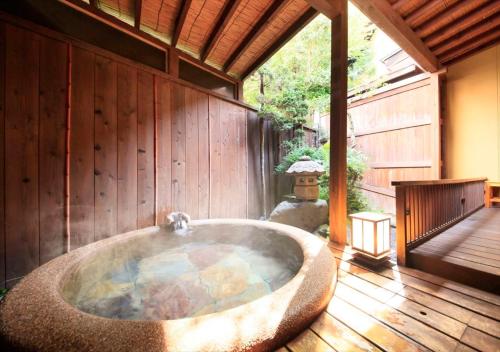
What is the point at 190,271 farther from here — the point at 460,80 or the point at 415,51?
the point at 460,80

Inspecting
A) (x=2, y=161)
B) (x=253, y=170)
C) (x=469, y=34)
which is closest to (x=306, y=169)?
(x=253, y=170)

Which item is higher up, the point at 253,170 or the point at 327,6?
the point at 327,6

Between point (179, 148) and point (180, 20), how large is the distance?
83.4 inches

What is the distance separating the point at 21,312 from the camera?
3.98 feet

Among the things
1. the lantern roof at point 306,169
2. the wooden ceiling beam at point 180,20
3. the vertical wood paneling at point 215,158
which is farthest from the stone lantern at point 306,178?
the wooden ceiling beam at point 180,20

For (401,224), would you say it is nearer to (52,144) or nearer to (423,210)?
(423,210)

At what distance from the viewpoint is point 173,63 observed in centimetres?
393

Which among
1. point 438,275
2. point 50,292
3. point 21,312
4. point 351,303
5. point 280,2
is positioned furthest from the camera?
point 280,2

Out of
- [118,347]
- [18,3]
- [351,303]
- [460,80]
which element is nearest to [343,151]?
[351,303]

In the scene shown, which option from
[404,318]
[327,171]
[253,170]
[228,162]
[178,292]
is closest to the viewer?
[404,318]

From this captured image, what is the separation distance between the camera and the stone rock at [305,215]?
4.62 metres

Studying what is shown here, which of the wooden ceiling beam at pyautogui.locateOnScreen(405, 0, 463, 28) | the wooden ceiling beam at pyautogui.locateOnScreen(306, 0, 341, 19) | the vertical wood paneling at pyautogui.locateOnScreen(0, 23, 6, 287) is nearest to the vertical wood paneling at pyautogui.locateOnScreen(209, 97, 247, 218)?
the wooden ceiling beam at pyautogui.locateOnScreen(306, 0, 341, 19)

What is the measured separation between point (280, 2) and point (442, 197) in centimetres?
378

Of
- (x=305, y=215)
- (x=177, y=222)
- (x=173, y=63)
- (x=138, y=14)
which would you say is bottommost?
(x=305, y=215)
